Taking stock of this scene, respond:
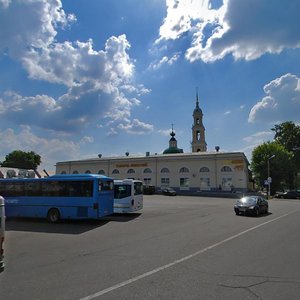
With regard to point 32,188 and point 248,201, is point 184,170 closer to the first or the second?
point 248,201

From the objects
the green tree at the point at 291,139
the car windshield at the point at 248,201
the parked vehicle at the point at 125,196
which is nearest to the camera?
the parked vehicle at the point at 125,196

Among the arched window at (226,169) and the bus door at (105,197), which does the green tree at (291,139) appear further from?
the bus door at (105,197)

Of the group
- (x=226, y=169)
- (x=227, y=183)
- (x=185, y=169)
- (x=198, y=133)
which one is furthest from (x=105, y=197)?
(x=198, y=133)

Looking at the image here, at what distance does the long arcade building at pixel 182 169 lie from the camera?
2498 inches

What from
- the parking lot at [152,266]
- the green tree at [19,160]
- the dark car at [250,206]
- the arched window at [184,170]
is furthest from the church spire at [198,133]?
the parking lot at [152,266]

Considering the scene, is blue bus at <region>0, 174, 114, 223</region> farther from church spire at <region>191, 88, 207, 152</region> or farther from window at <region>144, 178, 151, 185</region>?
church spire at <region>191, 88, 207, 152</region>

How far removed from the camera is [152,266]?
860cm

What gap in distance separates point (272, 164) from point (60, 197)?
193 feet

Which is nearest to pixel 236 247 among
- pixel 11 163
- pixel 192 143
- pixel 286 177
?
pixel 286 177

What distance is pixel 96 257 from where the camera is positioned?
9.88m

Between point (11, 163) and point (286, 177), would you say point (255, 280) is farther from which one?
point (11, 163)

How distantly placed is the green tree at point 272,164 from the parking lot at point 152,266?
59.4 metres

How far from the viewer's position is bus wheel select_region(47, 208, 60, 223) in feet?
65.8

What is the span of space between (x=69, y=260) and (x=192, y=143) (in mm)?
81886
